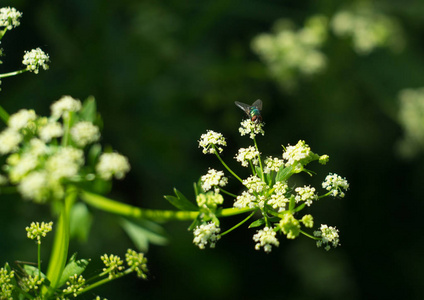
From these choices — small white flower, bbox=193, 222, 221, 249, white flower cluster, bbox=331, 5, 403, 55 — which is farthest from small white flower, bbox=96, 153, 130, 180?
white flower cluster, bbox=331, 5, 403, 55

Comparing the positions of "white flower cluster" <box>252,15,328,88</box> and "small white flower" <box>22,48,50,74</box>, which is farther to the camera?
"white flower cluster" <box>252,15,328,88</box>

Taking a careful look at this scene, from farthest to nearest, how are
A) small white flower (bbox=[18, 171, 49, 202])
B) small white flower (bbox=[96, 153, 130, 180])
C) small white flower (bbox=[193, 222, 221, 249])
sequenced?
small white flower (bbox=[193, 222, 221, 249]), small white flower (bbox=[96, 153, 130, 180]), small white flower (bbox=[18, 171, 49, 202])

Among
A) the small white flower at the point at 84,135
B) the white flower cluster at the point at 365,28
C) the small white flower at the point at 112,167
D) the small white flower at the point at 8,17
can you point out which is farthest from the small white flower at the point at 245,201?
the white flower cluster at the point at 365,28

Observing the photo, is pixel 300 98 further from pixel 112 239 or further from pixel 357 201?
pixel 112 239

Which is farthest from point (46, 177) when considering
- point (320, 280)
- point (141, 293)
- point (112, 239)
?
point (320, 280)

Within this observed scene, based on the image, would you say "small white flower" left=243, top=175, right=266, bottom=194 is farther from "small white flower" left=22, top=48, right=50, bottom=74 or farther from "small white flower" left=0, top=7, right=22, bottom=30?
"small white flower" left=0, top=7, right=22, bottom=30

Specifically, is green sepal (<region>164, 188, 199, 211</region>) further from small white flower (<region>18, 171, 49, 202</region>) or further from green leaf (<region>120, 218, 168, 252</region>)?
small white flower (<region>18, 171, 49, 202</region>)

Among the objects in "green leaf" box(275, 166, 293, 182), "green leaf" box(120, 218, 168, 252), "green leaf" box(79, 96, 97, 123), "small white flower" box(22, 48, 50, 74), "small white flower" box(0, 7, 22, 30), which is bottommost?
"green leaf" box(120, 218, 168, 252)

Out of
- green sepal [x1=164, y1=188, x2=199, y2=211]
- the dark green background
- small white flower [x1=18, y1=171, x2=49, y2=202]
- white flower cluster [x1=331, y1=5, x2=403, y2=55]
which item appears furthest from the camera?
white flower cluster [x1=331, y1=5, x2=403, y2=55]

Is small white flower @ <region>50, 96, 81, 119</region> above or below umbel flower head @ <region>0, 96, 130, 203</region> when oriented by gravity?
above
